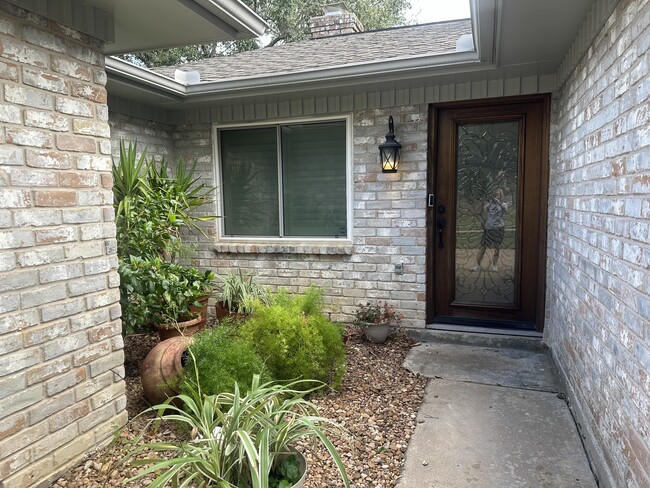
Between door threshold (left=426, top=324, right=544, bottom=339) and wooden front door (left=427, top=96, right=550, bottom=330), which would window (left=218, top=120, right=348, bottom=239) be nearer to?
wooden front door (left=427, top=96, right=550, bottom=330)

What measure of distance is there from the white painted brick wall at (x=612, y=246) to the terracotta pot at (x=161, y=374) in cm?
234

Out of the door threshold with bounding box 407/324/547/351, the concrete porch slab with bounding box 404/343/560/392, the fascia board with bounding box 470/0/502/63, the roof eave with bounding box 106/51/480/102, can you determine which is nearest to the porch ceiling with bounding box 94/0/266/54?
the roof eave with bounding box 106/51/480/102

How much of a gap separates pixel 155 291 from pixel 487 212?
2952mm

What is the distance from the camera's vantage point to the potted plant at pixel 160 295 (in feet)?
10.6

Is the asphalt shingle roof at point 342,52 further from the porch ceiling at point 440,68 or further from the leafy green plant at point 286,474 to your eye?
the leafy green plant at point 286,474

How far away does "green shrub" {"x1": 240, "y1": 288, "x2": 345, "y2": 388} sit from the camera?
2928mm

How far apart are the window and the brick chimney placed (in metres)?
2.66

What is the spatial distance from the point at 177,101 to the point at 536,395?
4090 millimetres

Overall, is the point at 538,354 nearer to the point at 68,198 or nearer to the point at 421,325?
the point at 421,325

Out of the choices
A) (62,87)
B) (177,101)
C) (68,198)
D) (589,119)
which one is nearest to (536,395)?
(589,119)

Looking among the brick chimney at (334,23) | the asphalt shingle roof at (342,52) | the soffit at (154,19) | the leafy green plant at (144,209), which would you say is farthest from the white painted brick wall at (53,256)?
the brick chimney at (334,23)

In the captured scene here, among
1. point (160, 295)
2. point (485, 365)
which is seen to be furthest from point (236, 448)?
point (485, 365)

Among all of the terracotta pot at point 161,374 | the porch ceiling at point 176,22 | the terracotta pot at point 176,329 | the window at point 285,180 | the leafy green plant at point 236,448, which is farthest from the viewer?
the window at point 285,180

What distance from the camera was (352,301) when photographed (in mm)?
4523
